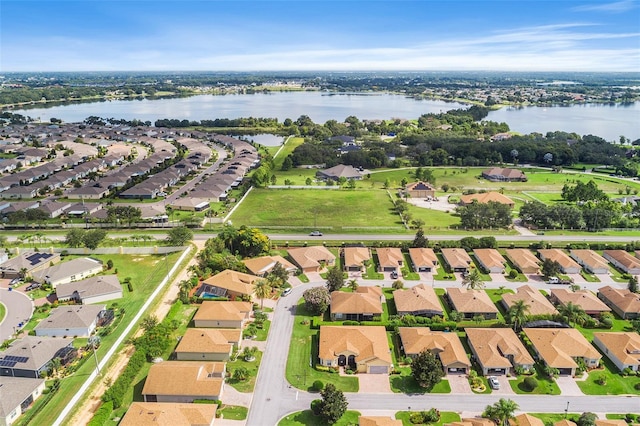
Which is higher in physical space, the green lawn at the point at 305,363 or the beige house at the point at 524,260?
Result: the beige house at the point at 524,260

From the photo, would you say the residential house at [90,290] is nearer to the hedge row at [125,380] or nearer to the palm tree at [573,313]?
the hedge row at [125,380]

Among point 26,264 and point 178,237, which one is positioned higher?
point 178,237

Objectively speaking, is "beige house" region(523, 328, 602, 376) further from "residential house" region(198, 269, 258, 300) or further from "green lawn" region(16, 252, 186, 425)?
"green lawn" region(16, 252, 186, 425)

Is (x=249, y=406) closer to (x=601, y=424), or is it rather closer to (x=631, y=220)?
(x=601, y=424)

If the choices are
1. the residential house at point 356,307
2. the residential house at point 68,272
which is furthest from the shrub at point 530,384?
the residential house at point 68,272

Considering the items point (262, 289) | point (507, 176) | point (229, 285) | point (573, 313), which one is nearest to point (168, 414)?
point (262, 289)

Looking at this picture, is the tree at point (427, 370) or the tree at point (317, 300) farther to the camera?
the tree at point (317, 300)

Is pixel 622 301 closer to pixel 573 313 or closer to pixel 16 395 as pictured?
pixel 573 313
